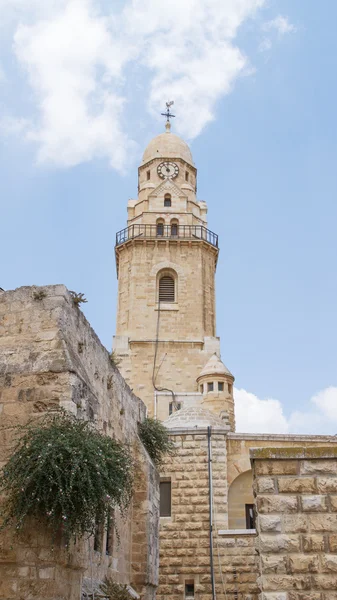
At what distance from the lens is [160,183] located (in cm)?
3494

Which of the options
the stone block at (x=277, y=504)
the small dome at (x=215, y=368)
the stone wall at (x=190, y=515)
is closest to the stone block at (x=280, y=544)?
the stone block at (x=277, y=504)

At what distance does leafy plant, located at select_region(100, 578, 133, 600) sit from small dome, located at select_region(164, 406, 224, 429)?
909 cm

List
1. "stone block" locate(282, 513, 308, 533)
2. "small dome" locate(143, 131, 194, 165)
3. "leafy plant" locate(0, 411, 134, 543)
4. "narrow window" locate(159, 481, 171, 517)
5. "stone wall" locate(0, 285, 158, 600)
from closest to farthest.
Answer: "stone block" locate(282, 513, 308, 533) < "leafy plant" locate(0, 411, 134, 543) < "stone wall" locate(0, 285, 158, 600) < "narrow window" locate(159, 481, 171, 517) < "small dome" locate(143, 131, 194, 165)

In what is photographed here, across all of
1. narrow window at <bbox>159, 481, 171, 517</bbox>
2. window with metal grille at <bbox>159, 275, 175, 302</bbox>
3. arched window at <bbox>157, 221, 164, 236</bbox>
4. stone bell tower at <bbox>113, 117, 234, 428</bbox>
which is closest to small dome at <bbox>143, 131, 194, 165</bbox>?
stone bell tower at <bbox>113, 117, 234, 428</bbox>

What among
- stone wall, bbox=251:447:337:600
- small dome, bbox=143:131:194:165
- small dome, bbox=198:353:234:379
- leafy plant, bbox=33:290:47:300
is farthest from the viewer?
small dome, bbox=143:131:194:165

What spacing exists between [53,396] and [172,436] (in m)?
10.3

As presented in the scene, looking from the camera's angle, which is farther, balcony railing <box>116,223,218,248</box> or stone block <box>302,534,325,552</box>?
balcony railing <box>116,223,218,248</box>

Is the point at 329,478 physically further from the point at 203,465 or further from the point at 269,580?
the point at 203,465

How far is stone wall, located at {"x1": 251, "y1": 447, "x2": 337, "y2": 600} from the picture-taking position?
588 cm

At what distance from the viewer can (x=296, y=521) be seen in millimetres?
6062

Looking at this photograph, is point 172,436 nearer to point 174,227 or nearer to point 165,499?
point 165,499

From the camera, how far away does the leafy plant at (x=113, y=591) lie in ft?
29.6

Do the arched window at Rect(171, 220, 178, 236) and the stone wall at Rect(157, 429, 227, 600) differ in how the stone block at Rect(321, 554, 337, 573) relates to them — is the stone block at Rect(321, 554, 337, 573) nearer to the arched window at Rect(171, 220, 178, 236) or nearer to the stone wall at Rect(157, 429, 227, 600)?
the stone wall at Rect(157, 429, 227, 600)

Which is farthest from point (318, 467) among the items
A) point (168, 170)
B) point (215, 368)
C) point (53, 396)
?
point (168, 170)
